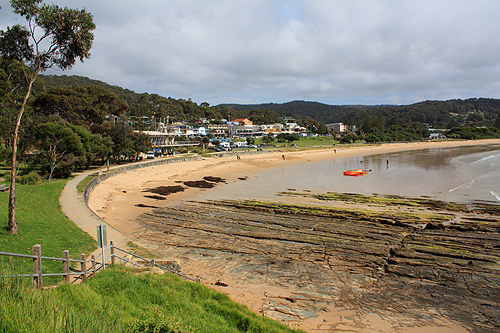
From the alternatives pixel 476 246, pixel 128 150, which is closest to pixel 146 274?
pixel 476 246

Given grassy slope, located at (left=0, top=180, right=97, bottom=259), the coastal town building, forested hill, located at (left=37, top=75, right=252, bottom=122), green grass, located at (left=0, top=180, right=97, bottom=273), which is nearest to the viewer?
green grass, located at (left=0, top=180, right=97, bottom=273)

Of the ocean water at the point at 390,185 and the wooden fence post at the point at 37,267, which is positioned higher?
the wooden fence post at the point at 37,267

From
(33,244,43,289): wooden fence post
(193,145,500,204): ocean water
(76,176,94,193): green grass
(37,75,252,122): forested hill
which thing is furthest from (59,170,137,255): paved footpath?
(37,75,252,122): forested hill

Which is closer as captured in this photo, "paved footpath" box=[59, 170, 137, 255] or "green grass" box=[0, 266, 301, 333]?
"green grass" box=[0, 266, 301, 333]

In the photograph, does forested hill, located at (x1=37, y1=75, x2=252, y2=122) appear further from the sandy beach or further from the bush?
the bush

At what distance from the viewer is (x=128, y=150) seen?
39.3m

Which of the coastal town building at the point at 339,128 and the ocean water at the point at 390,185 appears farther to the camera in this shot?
the coastal town building at the point at 339,128

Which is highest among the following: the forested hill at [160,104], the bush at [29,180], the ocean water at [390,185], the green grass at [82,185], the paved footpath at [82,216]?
the forested hill at [160,104]

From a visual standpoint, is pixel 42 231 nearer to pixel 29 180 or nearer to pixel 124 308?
pixel 124 308

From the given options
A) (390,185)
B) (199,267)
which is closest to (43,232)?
(199,267)

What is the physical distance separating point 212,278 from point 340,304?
401cm

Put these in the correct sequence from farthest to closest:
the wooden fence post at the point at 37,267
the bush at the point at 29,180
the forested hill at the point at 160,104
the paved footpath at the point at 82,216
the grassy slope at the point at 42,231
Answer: the forested hill at the point at 160,104 → the bush at the point at 29,180 → the paved footpath at the point at 82,216 → the grassy slope at the point at 42,231 → the wooden fence post at the point at 37,267

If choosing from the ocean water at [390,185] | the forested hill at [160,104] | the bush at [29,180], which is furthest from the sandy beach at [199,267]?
the forested hill at [160,104]

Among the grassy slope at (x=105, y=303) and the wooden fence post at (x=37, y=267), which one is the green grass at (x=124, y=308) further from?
the wooden fence post at (x=37, y=267)
